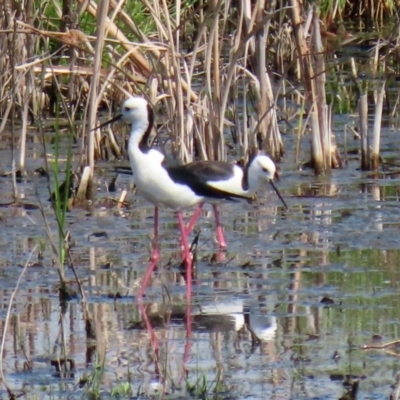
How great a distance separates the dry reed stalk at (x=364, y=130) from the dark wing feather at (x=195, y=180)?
2476 millimetres

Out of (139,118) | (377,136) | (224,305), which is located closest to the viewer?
(224,305)

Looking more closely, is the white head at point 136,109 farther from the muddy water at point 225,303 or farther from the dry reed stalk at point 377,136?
the dry reed stalk at point 377,136

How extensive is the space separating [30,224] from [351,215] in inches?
81.9

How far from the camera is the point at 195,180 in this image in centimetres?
720

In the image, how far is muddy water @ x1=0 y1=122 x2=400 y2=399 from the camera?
4816 millimetres

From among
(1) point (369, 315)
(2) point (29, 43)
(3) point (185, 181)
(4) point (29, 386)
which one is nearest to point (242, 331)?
(1) point (369, 315)

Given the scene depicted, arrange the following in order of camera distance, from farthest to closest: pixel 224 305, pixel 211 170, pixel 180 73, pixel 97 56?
1. pixel 180 73
2. pixel 97 56
3. pixel 211 170
4. pixel 224 305

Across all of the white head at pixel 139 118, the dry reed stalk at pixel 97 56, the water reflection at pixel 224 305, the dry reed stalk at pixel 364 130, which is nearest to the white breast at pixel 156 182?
the white head at pixel 139 118

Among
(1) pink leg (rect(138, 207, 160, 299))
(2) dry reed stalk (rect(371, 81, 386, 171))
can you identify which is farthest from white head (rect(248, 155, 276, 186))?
(2) dry reed stalk (rect(371, 81, 386, 171))

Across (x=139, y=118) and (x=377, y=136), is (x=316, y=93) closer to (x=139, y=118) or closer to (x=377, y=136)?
(x=377, y=136)

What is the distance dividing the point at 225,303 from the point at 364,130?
3.79 metres

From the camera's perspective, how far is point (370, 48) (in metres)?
17.0

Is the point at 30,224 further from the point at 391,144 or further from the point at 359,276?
the point at 391,144

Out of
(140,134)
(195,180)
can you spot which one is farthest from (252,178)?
(140,134)
